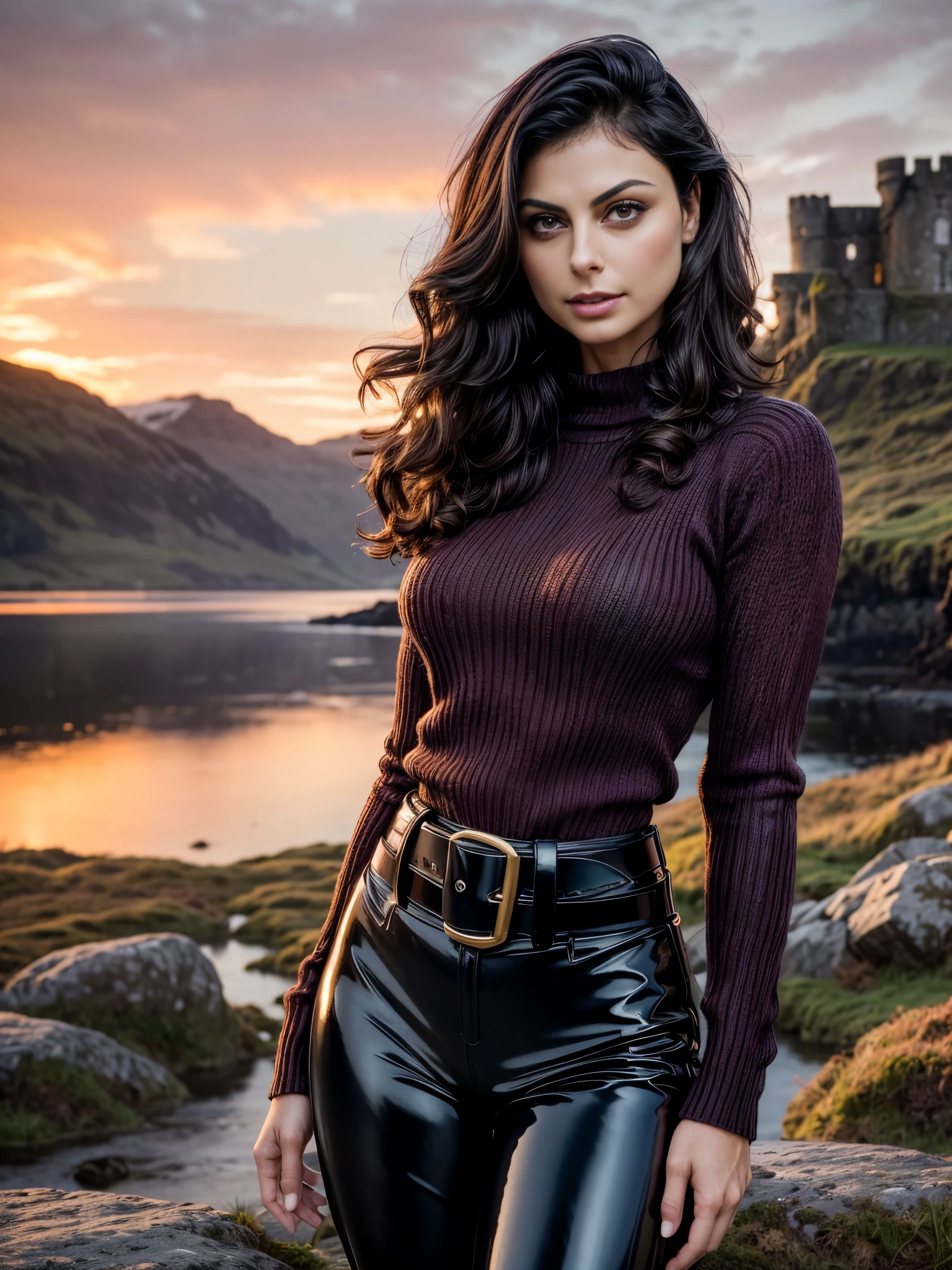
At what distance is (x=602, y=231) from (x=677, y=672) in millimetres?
806

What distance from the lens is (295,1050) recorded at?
83.9 inches

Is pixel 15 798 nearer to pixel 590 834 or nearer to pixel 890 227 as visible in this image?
pixel 590 834

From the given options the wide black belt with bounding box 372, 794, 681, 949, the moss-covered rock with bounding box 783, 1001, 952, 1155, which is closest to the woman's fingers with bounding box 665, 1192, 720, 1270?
the wide black belt with bounding box 372, 794, 681, 949

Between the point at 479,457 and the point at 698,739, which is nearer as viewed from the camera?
the point at 479,457

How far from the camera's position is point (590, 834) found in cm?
179

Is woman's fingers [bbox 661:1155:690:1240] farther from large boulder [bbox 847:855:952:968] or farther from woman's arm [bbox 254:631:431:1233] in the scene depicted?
large boulder [bbox 847:855:952:968]

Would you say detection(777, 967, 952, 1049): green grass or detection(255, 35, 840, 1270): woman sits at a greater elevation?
detection(255, 35, 840, 1270): woman

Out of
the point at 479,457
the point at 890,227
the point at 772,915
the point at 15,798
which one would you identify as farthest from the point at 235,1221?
the point at 890,227

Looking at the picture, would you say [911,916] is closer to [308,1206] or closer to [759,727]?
[308,1206]

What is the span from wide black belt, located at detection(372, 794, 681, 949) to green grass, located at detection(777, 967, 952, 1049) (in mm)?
6408

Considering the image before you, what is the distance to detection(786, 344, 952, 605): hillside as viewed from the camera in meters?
36.4

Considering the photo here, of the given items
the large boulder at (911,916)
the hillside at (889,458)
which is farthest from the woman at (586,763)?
the hillside at (889,458)

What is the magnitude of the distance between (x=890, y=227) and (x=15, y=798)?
175 ft

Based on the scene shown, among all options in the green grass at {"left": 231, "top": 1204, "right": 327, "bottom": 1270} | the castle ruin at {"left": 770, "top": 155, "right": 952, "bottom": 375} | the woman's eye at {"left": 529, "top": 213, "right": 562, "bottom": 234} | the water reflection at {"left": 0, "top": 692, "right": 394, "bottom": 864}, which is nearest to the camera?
the woman's eye at {"left": 529, "top": 213, "right": 562, "bottom": 234}
